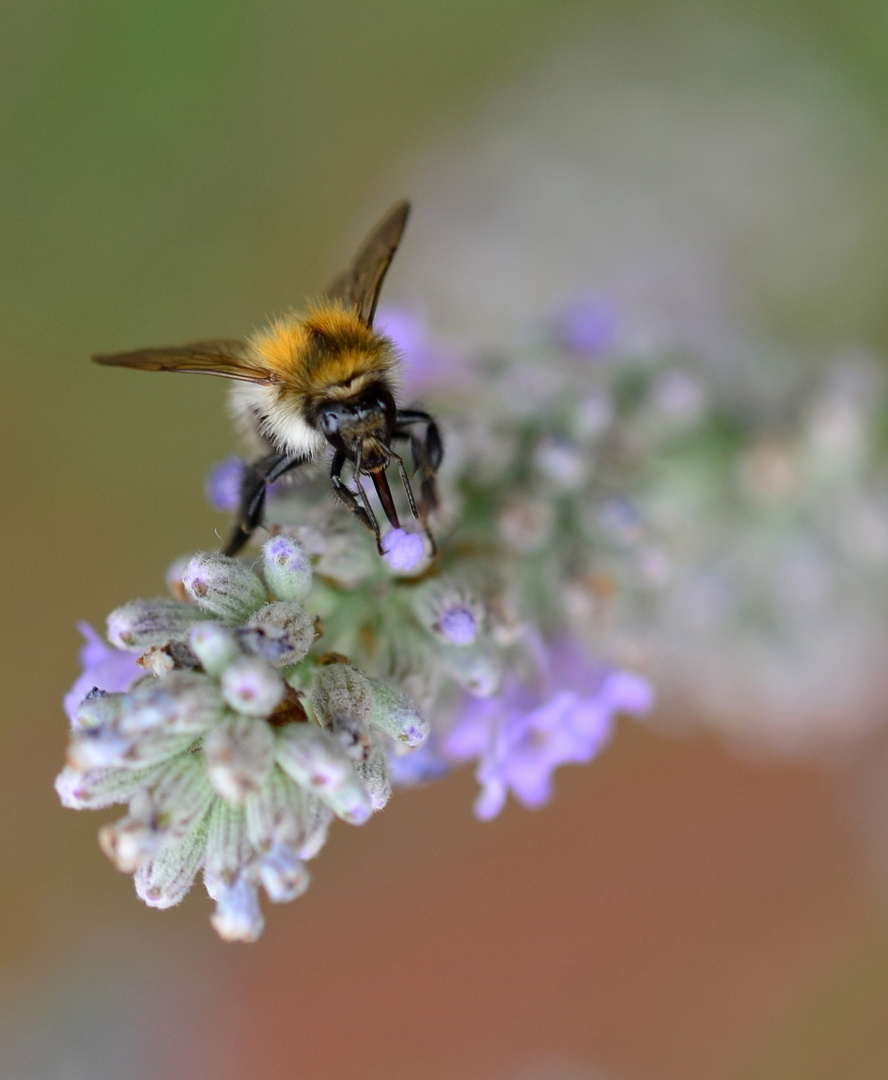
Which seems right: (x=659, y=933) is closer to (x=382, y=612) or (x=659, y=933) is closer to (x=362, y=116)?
(x=382, y=612)

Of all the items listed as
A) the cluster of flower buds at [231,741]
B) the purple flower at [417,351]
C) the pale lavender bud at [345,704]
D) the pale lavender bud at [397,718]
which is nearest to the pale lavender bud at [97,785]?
the cluster of flower buds at [231,741]

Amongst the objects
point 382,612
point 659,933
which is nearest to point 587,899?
point 659,933

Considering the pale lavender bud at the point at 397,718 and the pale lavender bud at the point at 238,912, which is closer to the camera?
the pale lavender bud at the point at 238,912

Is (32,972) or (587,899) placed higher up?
(587,899)

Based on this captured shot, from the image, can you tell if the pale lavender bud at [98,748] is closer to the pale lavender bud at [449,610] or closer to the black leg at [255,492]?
the black leg at [255,492]

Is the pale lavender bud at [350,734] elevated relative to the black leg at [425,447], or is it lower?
lower

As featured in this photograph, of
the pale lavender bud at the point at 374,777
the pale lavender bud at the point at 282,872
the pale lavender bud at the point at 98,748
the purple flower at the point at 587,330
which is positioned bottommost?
the pale lavender bud at the point at 282,872

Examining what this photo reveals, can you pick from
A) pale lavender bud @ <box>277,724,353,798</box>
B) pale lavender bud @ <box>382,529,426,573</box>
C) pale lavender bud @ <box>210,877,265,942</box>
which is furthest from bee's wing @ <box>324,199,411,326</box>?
pale lavender bud @ <box>210,877,265,942</box>
